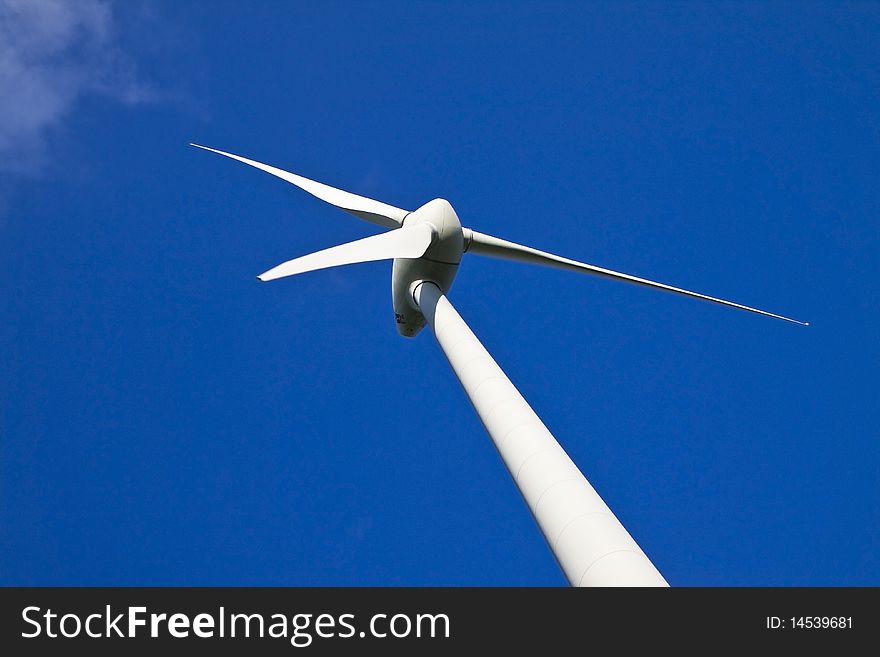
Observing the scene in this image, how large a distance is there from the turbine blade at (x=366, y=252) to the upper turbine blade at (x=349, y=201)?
15.0ft

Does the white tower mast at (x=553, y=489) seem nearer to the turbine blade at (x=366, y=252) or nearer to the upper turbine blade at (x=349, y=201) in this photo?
the turbine blade at (x=366, y=252)

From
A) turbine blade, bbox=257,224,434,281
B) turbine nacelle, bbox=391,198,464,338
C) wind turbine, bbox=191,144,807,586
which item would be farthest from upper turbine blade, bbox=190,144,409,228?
turbine blade, bbox=257,224,434,281

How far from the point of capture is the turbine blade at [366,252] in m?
17.9

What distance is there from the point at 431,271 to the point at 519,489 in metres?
14.0

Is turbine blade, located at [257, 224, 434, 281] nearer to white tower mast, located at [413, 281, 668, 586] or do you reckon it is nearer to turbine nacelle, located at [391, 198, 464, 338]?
turbine nacelle, located at [391, 198, 464, 338]

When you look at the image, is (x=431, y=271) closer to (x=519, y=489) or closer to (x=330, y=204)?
(x=330, y=204)

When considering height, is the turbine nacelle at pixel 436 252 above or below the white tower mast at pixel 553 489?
above

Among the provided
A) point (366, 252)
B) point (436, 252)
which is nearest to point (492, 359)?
point (366, 252)

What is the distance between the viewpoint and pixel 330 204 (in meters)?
30.2

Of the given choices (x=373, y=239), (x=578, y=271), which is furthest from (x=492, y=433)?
(x=578, y=271)

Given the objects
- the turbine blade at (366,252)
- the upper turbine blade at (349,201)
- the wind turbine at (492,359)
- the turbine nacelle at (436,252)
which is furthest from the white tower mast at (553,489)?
the upper turbine blade at (349,201)

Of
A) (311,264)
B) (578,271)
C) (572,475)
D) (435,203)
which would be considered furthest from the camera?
(578,271)

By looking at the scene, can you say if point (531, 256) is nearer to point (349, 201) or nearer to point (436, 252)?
point (436, 252)
